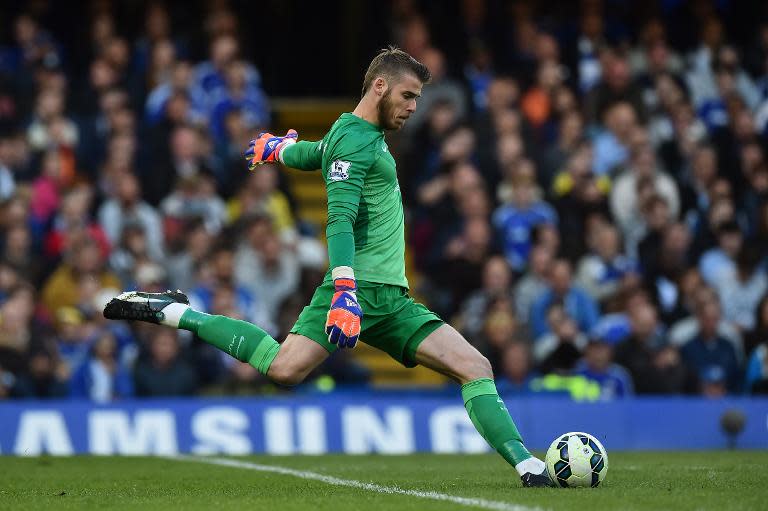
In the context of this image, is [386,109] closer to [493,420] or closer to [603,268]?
[493,420]

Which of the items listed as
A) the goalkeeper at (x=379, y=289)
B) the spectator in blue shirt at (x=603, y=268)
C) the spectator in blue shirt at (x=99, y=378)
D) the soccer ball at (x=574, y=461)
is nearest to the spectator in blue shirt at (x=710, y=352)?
the spectator in blue shirt at (x=603, y=268)

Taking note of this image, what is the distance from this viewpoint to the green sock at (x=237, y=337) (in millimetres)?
8273

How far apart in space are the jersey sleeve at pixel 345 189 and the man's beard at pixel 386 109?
18 cm

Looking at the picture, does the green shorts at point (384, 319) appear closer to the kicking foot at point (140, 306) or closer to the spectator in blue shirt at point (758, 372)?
the kicking foot at point (140, 306)

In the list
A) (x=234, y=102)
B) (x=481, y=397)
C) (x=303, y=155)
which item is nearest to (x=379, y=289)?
(x=481, y=397)

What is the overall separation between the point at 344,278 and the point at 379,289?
41 centimetres

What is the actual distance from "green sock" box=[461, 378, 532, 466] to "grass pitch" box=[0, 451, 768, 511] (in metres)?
0.20

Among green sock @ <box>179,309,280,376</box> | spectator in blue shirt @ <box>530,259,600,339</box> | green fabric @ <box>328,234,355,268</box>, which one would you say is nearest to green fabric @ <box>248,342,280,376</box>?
green sock @ <box>179,309,280,376</box>

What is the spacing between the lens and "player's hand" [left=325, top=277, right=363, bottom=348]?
7645 millimetres

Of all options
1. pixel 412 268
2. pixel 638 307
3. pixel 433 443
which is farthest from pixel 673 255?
pixel 433 443

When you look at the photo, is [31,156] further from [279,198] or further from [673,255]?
[673,255]

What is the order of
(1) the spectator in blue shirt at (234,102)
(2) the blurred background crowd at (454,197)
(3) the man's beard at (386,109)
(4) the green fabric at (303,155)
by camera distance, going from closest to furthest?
(3) the man's beard at (386,109), (4) the green fabric at (303,155), (2) the blurred background crowd at (454,197), (1) the spectator in blue shirt at (234,102)

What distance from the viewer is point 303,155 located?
846 cm

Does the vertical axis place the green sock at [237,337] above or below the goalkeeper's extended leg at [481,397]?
above
